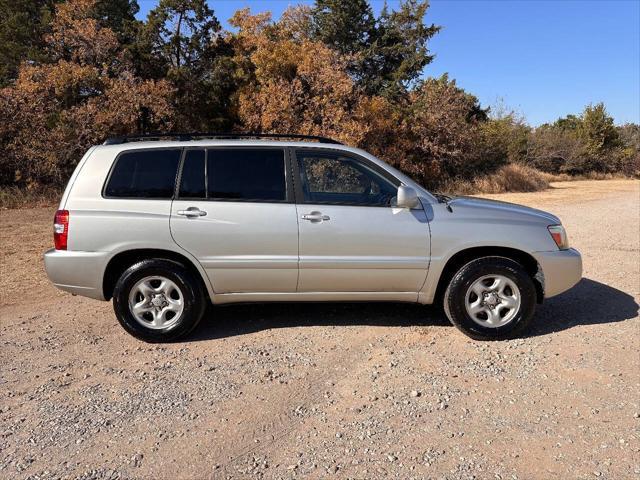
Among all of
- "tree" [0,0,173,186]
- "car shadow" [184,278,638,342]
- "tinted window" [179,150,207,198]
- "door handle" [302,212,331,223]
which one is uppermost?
"tree" [0,0,173,186]

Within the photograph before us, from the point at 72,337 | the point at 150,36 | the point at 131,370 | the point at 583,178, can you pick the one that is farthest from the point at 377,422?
the point at 583,178

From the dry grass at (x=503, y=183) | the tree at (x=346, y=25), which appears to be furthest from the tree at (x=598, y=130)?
the tree at (x=346, y=25)

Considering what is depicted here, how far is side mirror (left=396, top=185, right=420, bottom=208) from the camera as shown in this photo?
425 cm

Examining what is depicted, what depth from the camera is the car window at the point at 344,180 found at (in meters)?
4.52

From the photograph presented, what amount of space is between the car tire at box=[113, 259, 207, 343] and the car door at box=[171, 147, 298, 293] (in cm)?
22

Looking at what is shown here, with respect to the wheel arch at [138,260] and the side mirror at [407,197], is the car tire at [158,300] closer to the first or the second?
the wheel arch at [138,260]

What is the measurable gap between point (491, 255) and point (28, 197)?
49.5 ft

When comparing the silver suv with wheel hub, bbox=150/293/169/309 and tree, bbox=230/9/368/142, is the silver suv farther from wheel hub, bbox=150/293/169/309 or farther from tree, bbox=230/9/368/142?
tree, bbox=230/9/368/142

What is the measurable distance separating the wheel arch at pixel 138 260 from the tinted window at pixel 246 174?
25.8 inches

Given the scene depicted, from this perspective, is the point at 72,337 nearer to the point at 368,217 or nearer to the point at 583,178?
the point at 368,217

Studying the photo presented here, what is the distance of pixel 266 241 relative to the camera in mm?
4375

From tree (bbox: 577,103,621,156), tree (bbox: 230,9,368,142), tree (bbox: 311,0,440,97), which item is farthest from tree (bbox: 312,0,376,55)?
tree (bbox: 577,103,621,156)

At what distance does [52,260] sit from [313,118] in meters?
15.0

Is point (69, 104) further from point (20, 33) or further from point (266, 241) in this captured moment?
point (266, 241)
